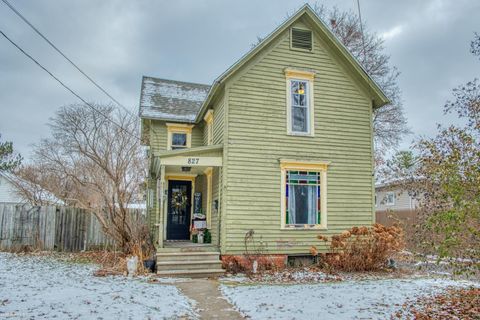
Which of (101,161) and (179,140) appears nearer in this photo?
(101,161)

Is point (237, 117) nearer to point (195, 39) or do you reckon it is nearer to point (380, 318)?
point (380, 318)

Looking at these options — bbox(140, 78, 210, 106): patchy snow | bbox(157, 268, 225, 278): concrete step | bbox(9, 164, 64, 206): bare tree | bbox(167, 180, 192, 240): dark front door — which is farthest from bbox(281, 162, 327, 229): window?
bbox(9, 164, 64, 206): bare tree

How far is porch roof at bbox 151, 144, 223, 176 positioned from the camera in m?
10.6

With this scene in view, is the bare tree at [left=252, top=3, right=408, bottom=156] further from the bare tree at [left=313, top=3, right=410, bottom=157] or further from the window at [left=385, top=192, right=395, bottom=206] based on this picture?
the window at [left=385, top=192, right=395, bottom=206]

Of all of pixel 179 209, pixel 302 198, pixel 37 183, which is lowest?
pixel 179 209

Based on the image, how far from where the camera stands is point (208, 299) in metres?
7.24

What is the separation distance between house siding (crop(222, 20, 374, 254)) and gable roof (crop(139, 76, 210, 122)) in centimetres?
378

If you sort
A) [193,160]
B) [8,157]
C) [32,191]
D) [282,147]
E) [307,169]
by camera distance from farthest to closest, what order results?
1. [8,157]
2. [32,191]
3. [307,169]
4. [282,147]
5. [193,160]

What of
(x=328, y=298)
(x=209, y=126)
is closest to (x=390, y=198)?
(x=209, y=126)

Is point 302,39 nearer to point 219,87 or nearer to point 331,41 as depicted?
point 331,41

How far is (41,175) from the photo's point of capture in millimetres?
26281

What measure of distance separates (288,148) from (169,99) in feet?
21.6

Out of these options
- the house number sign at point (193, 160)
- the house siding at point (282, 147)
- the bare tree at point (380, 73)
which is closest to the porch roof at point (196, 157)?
the house number sign at point (193, 160)

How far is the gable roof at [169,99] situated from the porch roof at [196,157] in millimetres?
4019
